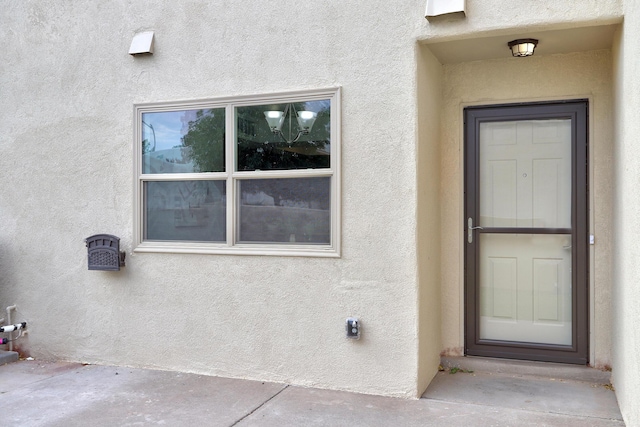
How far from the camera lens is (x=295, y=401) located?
424 centimetres

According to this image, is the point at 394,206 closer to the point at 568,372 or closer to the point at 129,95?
the point at 568,372

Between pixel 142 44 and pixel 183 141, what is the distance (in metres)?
0.89

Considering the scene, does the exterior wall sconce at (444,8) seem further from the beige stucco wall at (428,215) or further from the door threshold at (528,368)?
the door threshold at (528,368)

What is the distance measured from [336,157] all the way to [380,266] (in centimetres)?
90

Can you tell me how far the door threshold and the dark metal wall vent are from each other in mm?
2930

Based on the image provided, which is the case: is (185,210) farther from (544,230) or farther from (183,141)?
(544,230)

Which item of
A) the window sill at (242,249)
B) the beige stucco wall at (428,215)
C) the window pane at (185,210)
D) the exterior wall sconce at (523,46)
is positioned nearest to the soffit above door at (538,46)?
the exterior wall sconce at (523,46)

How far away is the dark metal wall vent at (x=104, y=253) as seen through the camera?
16.7ft

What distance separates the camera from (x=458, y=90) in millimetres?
5055

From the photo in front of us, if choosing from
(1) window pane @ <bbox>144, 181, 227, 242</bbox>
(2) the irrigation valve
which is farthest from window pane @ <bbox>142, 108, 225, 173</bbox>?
(2) the irrigation valve

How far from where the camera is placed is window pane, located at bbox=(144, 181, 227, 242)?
Result: 4.95 metres

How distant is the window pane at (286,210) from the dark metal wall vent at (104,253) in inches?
44.3

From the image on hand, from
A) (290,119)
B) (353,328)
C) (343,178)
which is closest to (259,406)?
(353,328)

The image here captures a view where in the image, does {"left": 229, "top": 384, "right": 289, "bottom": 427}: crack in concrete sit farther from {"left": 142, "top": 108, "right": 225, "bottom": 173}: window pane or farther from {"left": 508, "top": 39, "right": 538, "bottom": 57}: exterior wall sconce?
{"left": 508, "top": 39, "right": 538, "bottom": 57}: exterior wall sconce
